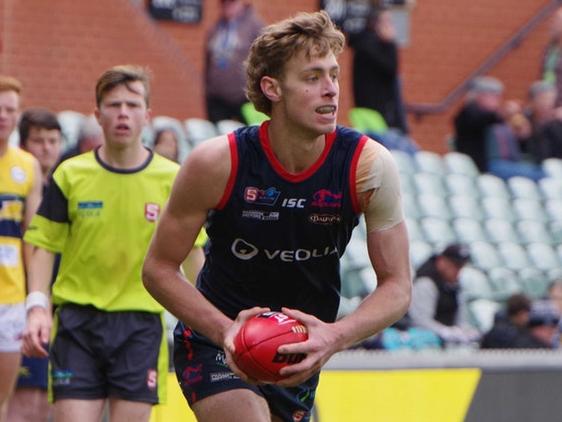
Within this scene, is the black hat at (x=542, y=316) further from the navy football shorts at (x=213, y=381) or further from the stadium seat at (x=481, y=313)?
the navy football shorts at (x=213, y=381)

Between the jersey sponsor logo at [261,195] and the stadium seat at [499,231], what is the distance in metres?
9.59

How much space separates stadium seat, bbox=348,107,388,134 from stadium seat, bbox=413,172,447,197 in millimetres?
640

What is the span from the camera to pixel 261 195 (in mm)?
6098

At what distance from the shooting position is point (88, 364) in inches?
320

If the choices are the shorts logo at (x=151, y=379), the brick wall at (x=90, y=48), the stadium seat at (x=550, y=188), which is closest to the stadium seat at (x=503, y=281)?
the stadium seat at (x=550, y=188)

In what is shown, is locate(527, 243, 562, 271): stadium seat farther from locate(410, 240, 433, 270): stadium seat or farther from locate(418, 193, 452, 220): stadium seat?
locate(410, 240, 433, 270): stadium seat

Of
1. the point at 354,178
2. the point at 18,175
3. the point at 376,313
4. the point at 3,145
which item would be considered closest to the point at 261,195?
the point at 354,178

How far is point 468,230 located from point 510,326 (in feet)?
8.95

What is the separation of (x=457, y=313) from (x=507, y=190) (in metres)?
3.92

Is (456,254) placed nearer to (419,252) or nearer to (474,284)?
(419,252)

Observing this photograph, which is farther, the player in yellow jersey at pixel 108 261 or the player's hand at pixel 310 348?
the player in yellow jersey at pixel 108 261

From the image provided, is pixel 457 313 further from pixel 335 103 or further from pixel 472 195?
pixel 335 103

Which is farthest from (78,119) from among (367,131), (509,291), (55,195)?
(55,195)

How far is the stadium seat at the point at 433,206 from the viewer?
15.1 metres
